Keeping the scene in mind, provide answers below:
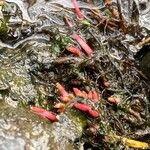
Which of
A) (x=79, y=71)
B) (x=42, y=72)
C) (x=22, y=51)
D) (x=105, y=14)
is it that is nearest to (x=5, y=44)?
(x=22, y=51)

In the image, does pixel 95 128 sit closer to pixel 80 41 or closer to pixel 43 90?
pixel 43 90

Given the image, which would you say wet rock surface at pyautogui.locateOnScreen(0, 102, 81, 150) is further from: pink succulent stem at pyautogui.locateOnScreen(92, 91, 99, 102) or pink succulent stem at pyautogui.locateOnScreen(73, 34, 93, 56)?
pink succulent stem at pyautogui.locateOnScreen(73, 34, 93, 56)

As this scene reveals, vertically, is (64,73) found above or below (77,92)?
above

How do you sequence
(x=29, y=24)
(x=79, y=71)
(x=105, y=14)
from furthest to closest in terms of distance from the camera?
1. (x=105, y=14)
2. (x=29, y=24)
3. (x=79, y=71)

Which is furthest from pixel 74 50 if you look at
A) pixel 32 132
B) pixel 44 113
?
pixel 32 132

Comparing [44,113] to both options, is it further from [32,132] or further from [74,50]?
[74,50]
